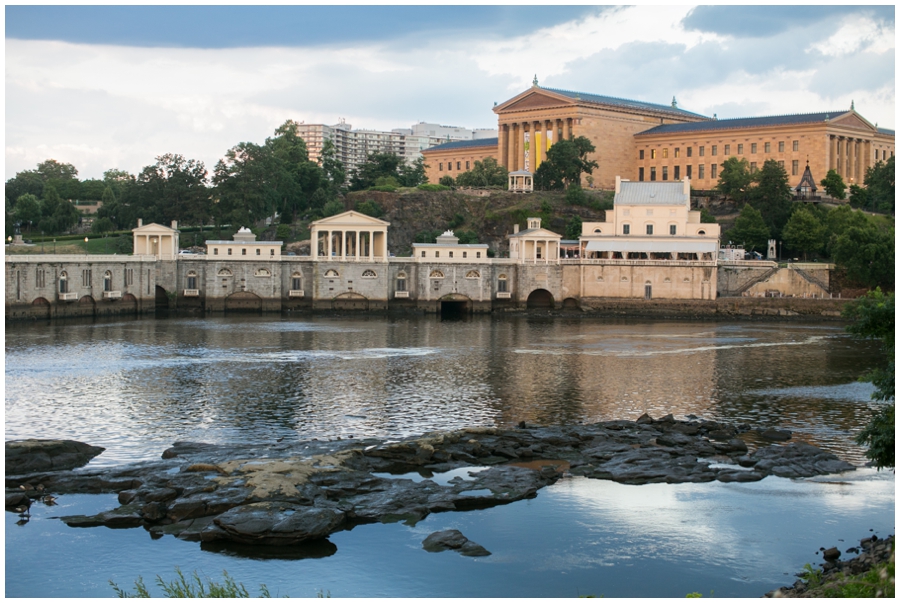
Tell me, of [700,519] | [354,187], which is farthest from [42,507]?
[354,187]

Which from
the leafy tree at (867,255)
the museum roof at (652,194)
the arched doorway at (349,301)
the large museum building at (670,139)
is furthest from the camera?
the large museum building at (670,139)

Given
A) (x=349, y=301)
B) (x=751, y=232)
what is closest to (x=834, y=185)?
(x=751, y=232)

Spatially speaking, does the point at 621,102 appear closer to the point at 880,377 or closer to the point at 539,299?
the point at 539,299

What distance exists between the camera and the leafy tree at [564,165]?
427ft

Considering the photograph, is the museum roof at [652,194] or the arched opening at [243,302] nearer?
the arched opening at [243,302]

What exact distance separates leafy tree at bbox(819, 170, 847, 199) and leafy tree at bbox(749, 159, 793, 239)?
11415 mm

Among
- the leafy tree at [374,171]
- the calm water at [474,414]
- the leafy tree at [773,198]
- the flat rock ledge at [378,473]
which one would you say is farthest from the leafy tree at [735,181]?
the flat rock ledge at [378,473]

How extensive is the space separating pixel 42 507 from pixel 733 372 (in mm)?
40541

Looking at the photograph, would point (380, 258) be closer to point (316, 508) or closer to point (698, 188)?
point (698, 188)

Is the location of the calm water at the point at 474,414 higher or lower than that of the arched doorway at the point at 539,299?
lower

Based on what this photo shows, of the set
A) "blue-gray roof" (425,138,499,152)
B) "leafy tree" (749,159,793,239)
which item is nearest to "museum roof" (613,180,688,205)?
"leafy tree" (749,159,793,239)

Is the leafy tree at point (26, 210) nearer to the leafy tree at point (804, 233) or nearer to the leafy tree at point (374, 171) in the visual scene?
the leafy tree at point (374, 171)

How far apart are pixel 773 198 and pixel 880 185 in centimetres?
1292

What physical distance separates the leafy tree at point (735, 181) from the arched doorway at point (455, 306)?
134ft
